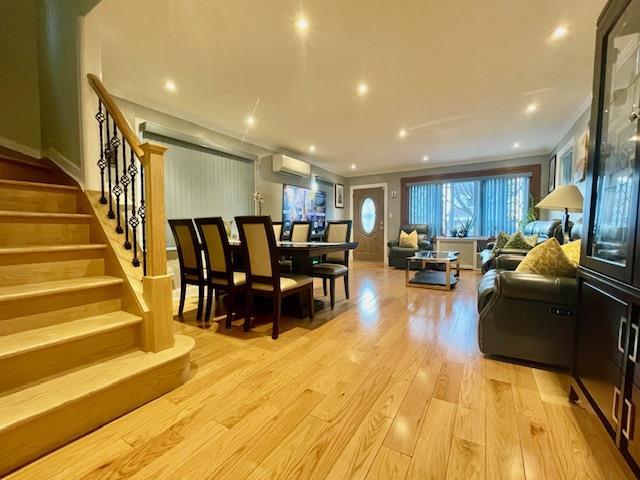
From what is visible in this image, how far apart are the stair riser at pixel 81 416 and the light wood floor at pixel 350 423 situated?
0.14ft

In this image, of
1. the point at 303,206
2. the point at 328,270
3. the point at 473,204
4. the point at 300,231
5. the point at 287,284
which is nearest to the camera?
the point at 287,284

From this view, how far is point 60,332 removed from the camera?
4.53ft

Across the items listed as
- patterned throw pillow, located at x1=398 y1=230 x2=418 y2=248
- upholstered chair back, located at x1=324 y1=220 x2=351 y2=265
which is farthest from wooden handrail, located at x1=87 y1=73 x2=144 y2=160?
patterned throw pillow, located at x1=398 y1=230 x2=418 y2=248

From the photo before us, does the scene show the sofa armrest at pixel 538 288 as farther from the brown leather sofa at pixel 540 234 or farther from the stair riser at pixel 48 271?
the stair riser at pixel 48 271

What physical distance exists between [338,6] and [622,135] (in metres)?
1.78

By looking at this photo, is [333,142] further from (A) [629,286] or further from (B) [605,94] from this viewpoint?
(A) [629,286]

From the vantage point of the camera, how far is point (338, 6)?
6.19 feet

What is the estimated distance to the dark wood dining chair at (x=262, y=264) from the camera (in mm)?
2148

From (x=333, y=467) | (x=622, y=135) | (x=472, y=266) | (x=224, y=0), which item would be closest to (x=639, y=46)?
(x=622, y=135)

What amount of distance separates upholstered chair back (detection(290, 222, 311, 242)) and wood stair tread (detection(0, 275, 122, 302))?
2582 millimetres

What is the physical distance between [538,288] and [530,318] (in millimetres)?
212

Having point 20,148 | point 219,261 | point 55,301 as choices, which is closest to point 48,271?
point 55,301

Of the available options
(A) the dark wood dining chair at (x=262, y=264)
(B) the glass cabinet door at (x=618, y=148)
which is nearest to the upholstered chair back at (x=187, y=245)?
(A) the dark wood dining chair at (x=262, y=264)

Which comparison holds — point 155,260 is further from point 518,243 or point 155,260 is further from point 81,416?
point 518,243
